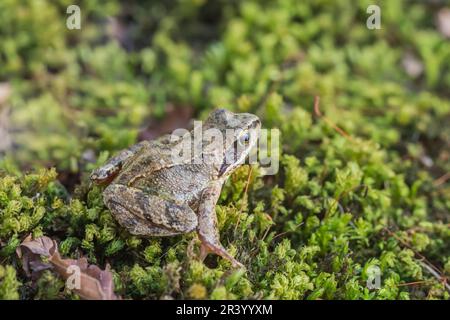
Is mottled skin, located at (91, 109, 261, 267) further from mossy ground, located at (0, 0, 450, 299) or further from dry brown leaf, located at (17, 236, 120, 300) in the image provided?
dry brown leaf, located at (17, 236, 120, 300)

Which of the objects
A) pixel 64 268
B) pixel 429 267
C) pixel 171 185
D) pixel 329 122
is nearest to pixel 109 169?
pixel 171 185

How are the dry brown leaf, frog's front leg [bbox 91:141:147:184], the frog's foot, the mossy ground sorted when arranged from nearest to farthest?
the dry brown leaf, the frog's foot, the mossy ground, frog's front leg [bbox 91:141:147:184]

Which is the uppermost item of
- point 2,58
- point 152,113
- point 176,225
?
point 2,58

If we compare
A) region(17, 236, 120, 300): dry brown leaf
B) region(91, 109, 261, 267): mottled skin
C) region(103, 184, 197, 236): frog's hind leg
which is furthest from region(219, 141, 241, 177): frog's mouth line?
region(17, 236, 120, 300): dry brown leaf

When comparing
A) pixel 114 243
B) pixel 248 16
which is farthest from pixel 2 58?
pixel 114 243
